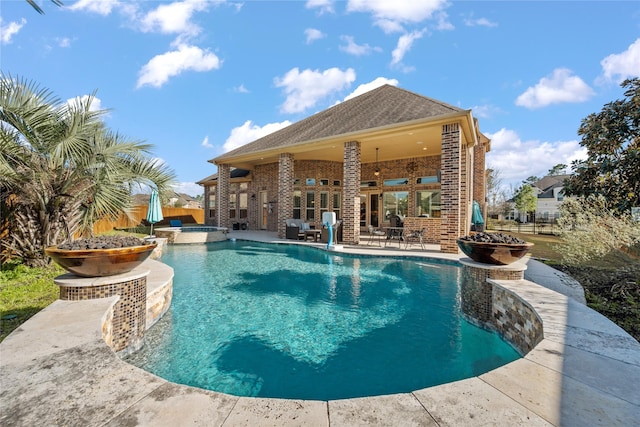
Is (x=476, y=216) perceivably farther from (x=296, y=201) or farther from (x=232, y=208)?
(x=232, y=208)

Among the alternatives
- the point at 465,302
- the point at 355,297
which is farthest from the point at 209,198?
the point at 465,302

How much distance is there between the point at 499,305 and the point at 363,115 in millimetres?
9659

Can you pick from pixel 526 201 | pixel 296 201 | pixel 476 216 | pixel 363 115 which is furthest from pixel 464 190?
pixel 526 201

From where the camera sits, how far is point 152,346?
3.40 m

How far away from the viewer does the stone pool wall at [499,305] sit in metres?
3.16

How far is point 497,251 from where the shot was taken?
4.00m

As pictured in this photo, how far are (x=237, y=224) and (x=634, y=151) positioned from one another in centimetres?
1811

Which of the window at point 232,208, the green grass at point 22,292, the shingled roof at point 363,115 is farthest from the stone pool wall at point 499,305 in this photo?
the window at point 232,208

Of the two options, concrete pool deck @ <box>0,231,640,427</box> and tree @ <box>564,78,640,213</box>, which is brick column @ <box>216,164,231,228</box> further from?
tree @ <box>564,78,640,213</box>

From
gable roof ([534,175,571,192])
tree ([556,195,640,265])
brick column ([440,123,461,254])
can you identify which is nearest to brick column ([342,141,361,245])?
brick column ([440,123,461,254])

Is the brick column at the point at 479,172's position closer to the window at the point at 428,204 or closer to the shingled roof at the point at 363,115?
the window at the point at 428,204

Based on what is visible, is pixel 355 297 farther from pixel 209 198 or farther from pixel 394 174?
pixel 209 198

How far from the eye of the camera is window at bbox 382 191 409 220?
14.6 meters

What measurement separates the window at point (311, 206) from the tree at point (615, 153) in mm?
11476
